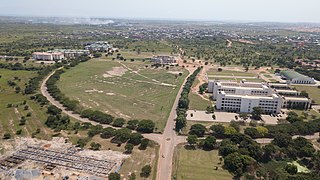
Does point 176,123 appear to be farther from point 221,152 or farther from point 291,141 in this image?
point 291,141

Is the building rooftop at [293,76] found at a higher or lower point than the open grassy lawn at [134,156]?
higher

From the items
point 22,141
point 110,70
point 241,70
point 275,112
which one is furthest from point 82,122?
point 241,70

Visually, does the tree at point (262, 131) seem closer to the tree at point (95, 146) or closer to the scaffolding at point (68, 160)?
the scaffolding at point (68, 160)

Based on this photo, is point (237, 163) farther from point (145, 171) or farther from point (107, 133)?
point (107, 133)

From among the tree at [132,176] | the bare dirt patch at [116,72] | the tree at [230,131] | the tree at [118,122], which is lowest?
the tree at [132,176]

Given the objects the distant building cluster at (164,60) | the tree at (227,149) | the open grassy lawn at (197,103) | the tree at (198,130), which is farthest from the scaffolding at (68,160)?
the distant building cluster at (164,60)

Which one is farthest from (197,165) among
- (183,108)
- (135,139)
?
(183,108)
